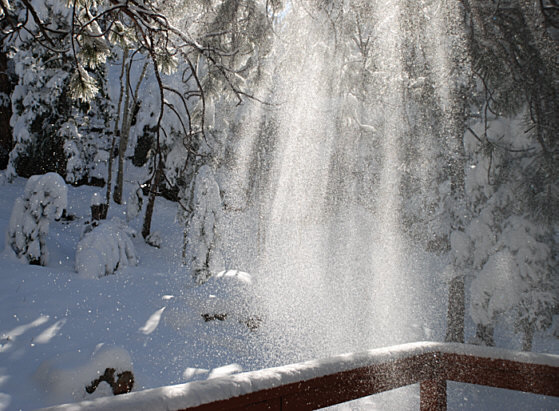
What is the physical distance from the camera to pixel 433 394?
66.0 inches

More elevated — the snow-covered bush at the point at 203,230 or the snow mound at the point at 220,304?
the snow-covered bush at the point at 203,230

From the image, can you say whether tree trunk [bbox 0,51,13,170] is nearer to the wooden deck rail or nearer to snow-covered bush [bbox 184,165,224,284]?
snow-covered bush [bbox 184,165,224,284]

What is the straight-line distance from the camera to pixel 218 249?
471 inches

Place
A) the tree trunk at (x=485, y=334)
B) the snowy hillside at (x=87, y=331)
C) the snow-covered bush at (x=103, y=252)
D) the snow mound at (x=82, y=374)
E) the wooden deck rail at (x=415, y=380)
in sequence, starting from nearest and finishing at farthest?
the wooden deck rail at (x=415, y=380)
the snow mound at (x=82, y=374)
the snowy hillside at (x=87, y=331)
the tree trunk at (x=485, y=334)
the snow-covered bush at (x=103, y=252)

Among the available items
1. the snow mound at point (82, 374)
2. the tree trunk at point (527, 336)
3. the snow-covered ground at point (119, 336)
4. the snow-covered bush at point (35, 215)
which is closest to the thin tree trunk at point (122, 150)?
the snow-covered ground at point (119, 336)

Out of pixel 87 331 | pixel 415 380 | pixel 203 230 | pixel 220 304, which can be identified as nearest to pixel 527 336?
pixel 220 304

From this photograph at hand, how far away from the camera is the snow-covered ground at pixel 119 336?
4.46 meters

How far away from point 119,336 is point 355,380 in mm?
6963

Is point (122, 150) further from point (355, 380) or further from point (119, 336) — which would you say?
point (355, 380)

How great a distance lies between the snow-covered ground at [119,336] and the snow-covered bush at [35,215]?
39cm

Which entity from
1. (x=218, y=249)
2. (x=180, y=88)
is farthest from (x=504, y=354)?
(x=180, y=88)

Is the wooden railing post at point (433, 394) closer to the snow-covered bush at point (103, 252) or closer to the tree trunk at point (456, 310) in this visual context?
the tree trunk at point (456, 310)

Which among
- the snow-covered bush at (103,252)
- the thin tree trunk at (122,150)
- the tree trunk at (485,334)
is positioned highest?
the thin tree trunk at (122,150)

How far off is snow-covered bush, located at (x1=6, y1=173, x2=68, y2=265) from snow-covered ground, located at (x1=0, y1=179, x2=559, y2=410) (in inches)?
15.2
